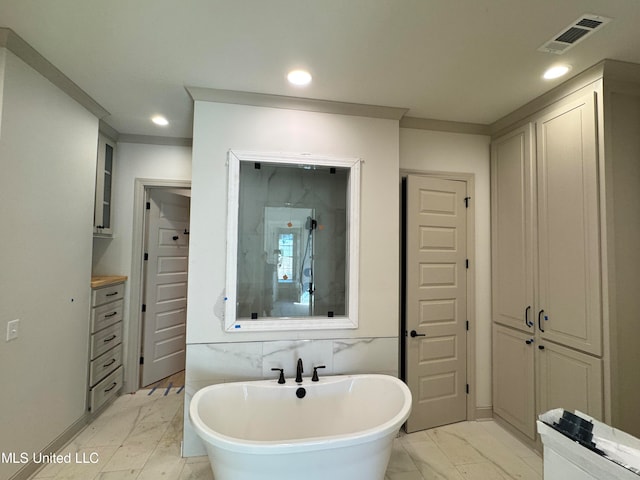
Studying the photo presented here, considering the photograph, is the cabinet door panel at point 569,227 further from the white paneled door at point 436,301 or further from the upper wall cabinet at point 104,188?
the upper wall cabinet at point 104,188

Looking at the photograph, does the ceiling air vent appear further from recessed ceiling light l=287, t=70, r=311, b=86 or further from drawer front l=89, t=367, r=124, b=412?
drawer front l=89, t=367, r=124, b=412

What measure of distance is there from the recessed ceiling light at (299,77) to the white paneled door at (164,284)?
6.89ft

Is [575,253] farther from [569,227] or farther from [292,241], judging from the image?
[292,241]

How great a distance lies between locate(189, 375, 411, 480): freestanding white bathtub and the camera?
1.45m

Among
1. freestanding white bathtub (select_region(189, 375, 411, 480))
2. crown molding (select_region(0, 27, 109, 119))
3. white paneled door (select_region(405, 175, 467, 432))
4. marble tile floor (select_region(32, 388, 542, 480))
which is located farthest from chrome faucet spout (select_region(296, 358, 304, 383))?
crown molding (select_region(0, 27, 109, 119))

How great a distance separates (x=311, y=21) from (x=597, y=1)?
139cm

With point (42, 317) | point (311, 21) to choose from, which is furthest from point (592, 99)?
point (42, 317)

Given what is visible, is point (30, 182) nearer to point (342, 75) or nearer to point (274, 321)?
point (274, 321)

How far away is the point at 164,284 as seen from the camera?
3.40m

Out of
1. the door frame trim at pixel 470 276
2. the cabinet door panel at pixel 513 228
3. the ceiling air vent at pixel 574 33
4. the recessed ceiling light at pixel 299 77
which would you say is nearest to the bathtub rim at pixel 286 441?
the door frame trim at pixel 470 276

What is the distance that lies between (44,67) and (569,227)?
3.74 meters

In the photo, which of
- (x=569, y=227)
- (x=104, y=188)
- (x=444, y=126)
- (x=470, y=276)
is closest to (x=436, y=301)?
(x=470, y=276)

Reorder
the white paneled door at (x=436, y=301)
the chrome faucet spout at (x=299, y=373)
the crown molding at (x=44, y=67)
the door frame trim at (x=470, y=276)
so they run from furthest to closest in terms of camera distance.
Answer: the door frame trim at (x=470, y=276)
the white paneled door at (x=436, y=301)
the chrome faucet spout at (x=299, y=373)
the crown molding at (x=44, y=67)

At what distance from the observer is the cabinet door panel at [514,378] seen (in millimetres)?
2324
